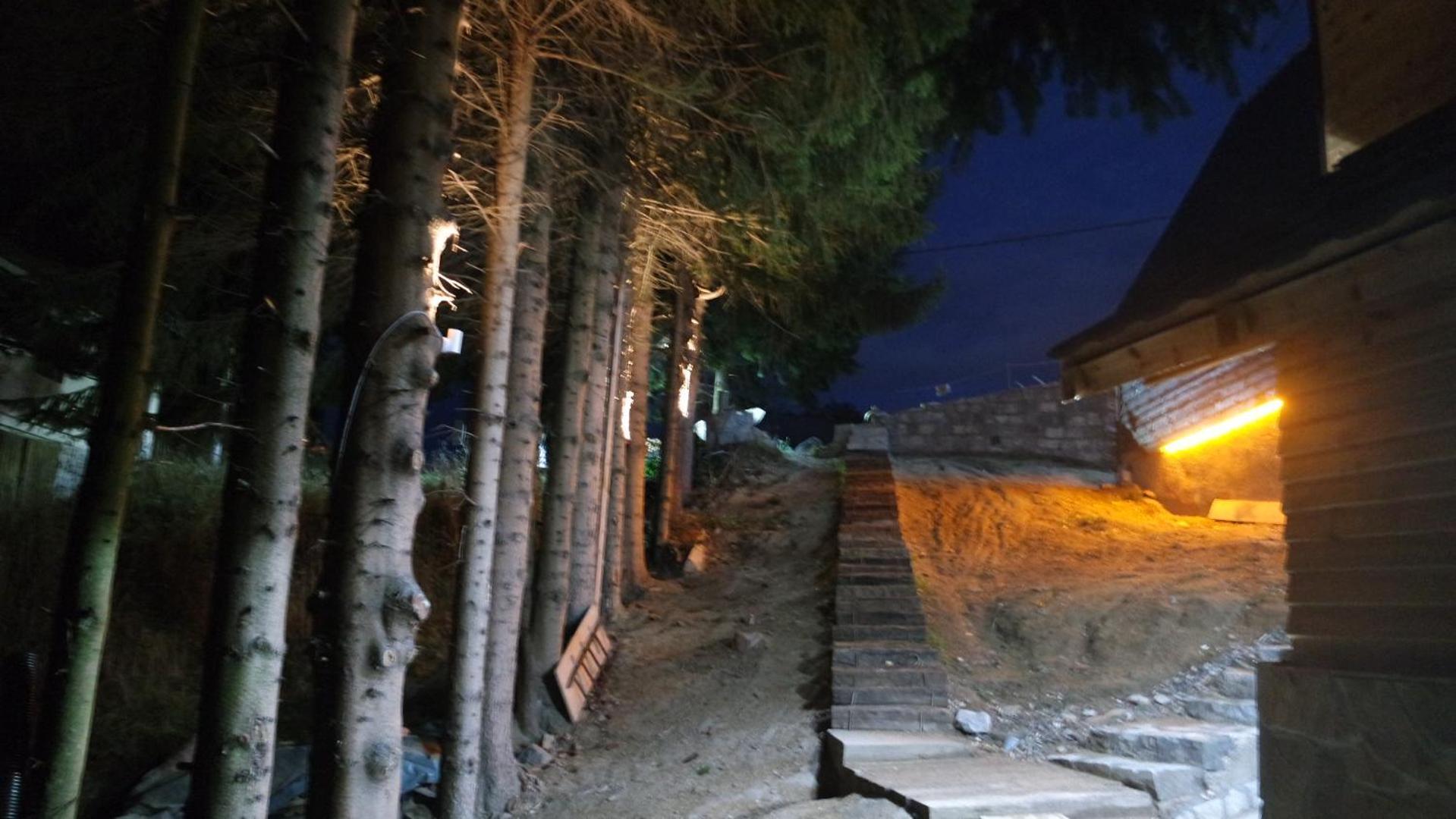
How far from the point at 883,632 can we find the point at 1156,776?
3.61 m

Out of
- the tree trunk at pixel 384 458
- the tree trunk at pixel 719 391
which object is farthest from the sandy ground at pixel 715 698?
the tree trunk at pixel 719 391

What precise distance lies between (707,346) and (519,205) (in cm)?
1132

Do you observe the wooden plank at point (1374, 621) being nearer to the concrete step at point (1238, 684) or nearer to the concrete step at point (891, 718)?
the concrete step at point (1238, 684)

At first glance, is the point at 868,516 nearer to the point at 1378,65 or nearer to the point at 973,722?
the point at 973,722

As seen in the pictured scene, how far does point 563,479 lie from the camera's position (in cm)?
949

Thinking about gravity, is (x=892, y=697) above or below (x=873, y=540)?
below

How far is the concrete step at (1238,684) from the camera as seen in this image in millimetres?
7891

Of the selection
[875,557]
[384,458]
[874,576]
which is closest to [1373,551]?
[384,458]

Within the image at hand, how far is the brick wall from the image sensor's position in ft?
65.0

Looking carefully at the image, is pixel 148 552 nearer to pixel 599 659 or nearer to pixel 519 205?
pixel 599 659

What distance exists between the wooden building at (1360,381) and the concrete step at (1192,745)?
7.73ft

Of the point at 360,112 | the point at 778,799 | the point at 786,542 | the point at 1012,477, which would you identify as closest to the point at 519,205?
the point at 360,112

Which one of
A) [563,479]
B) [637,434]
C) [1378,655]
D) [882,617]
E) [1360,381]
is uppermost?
[637,434]

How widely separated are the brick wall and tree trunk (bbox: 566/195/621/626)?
12.1 m
